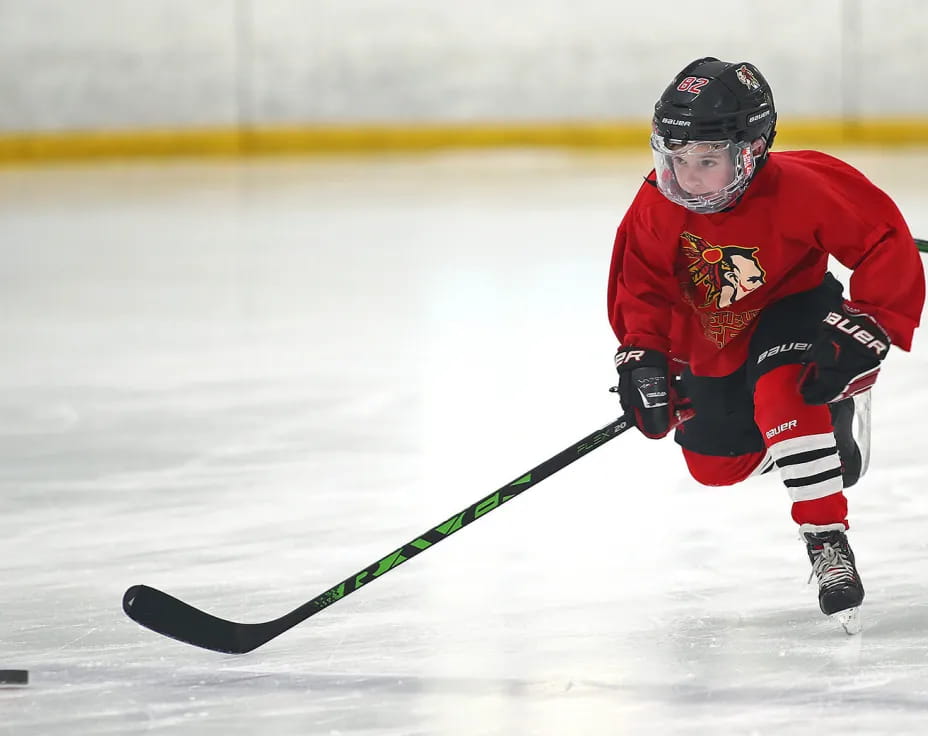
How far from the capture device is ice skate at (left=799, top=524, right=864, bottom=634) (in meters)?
2.03

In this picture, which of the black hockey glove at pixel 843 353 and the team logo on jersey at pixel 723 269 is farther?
the team logo on jersey at pixel 723 269

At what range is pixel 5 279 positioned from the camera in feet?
17.4

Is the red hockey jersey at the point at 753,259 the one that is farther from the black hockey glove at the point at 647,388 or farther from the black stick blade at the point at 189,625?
the black stick blade at the point at 189,625

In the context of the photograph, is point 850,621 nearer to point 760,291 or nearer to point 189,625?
point 760,291

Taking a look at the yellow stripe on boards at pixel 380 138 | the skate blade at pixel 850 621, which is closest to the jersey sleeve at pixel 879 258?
the skate blade at pixel 850 621

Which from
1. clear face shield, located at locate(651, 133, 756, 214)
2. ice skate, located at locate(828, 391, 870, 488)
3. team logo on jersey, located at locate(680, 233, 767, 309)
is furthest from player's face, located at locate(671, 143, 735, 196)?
ice skate, located at locate(828, 391, 870, 488)

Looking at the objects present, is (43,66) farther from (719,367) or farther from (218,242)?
(719,367)

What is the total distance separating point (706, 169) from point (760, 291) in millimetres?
216

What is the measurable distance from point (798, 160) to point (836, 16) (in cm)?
688

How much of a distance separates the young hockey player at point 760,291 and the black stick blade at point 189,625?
1.91 feet

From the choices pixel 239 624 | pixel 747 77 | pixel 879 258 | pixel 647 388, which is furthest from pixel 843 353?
pixel 239 624

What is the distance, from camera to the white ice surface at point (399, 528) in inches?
73.9

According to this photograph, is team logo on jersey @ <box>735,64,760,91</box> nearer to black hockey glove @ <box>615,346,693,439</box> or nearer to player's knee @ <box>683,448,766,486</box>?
black hockey glove @ <box>615,346,693,439</box>

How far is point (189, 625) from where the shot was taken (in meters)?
2.06
